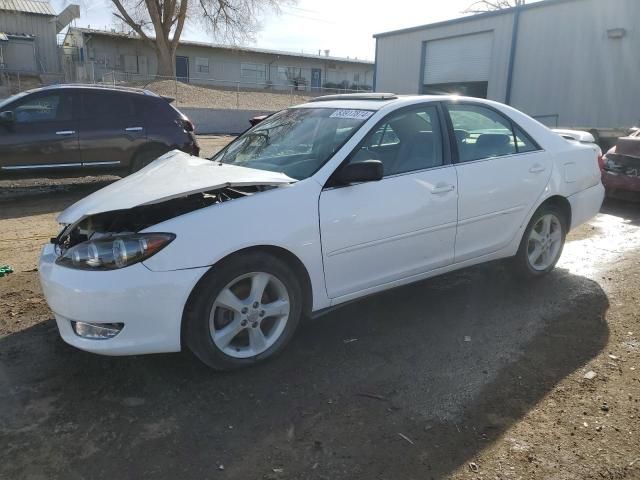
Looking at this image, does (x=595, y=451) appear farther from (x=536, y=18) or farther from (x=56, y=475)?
(x=536, y=18)

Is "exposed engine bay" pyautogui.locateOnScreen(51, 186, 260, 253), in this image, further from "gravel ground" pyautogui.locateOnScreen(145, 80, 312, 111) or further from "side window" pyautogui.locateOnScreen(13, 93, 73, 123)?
"gravel ground" pyautogui.locateOnScreen(145, 80, 312, 111)

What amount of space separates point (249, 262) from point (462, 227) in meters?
1.76

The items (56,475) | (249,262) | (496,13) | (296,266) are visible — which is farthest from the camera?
(496,13)

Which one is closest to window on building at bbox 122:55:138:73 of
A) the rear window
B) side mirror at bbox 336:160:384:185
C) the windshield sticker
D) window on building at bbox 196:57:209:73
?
window on building at bbox 196:57:209:73

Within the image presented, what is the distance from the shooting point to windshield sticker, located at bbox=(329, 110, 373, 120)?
3809 millimetres

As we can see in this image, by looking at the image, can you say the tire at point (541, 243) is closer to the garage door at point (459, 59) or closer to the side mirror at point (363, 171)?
the side mirror at point (363, 171)

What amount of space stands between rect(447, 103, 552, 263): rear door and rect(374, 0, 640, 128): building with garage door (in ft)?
46.1

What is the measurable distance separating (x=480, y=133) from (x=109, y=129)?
6188 millimetres

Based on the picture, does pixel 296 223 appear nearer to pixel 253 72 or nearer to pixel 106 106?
pixel 106 106

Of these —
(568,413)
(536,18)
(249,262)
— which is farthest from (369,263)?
(536,18)

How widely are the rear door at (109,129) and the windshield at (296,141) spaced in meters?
4.63

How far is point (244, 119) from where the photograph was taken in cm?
2444

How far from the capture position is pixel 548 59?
17938 millimetres

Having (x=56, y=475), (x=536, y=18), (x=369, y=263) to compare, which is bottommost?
(x=56, y=475)
